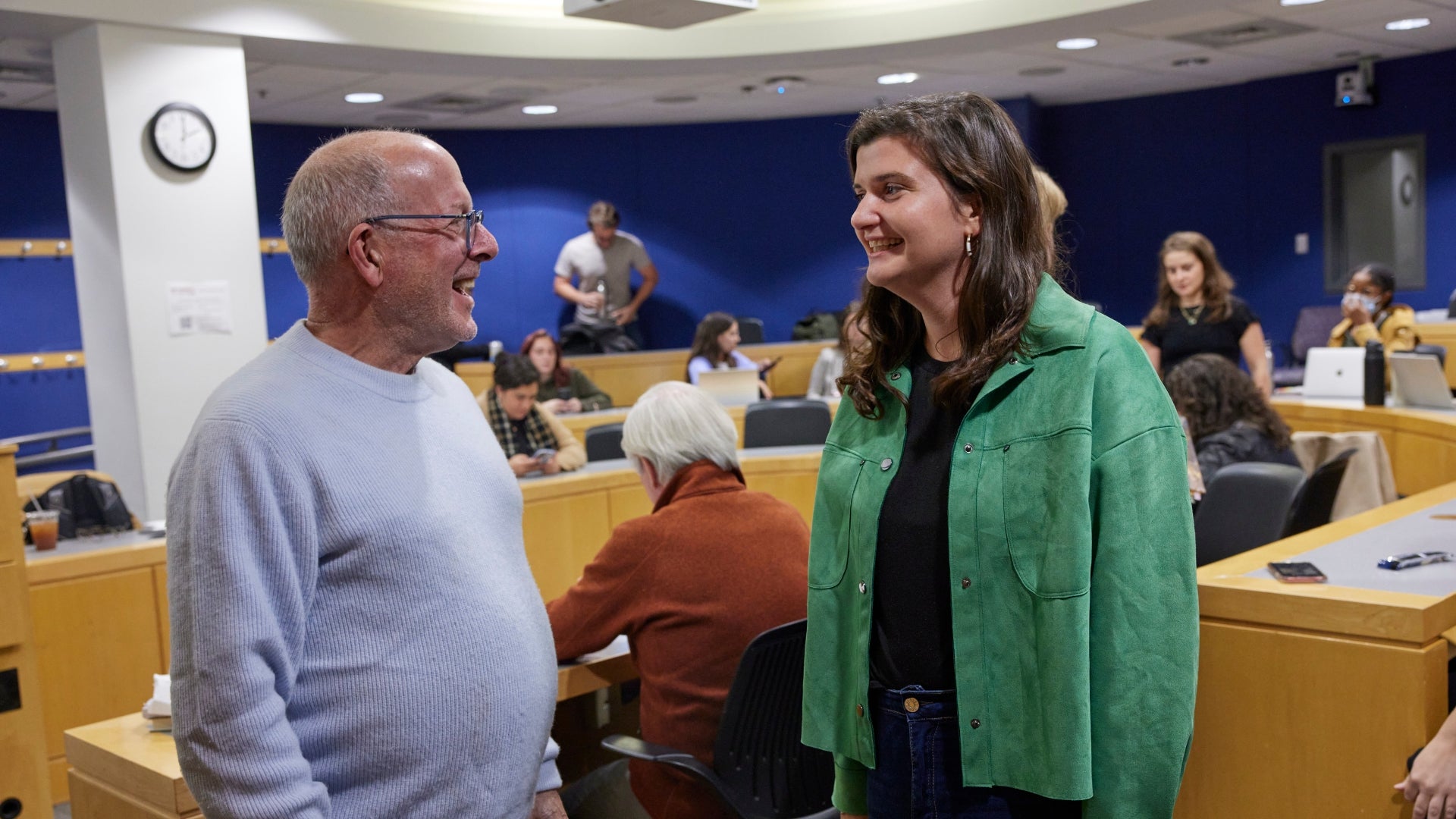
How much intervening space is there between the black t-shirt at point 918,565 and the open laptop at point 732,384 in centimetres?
554

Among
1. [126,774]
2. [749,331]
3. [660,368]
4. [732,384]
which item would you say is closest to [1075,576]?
[126,774]

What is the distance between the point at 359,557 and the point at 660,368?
25.5 feet

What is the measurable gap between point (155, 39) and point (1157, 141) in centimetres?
830

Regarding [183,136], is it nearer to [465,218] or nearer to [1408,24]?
[465,218]

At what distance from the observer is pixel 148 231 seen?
5.62 m

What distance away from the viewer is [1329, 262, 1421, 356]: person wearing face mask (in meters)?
7.00

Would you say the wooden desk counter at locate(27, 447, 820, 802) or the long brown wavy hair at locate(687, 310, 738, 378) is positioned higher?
the long brown wavy hair at locate(687, 310, 738, 378)

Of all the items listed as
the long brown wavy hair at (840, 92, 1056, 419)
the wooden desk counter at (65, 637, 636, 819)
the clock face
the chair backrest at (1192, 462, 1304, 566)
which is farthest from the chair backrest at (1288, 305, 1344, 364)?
the long brown wavy hair at (840, 92, 1056, 419)

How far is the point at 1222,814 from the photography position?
2541mm

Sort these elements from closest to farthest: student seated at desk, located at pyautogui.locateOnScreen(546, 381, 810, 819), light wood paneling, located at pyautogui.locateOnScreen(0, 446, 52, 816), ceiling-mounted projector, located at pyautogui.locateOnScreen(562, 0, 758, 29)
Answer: student seated at desk, located at pyautogui.locateOnScreen(546, 381, 810, 819) → light wood paneling, located at pyautogui.locateOnScreen(0, 446, 52, 816) → ceiling-mounted projector, located at pyautogui.locateOnScreen(562, 0, 758, 29)

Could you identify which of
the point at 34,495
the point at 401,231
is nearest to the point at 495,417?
the point at 34,495

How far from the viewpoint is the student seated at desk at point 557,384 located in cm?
757

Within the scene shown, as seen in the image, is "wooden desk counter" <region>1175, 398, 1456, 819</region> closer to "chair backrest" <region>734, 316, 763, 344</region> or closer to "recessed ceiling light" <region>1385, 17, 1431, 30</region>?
"recessed ceiling light" <region>1385, 17, 1431, 30</region>

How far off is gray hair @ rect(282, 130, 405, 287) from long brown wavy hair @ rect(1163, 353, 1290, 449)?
3.41 meters
